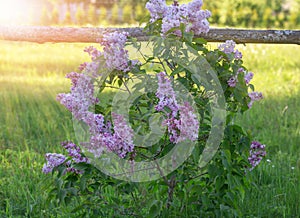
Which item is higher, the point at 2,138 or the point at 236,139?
the point at 236,139

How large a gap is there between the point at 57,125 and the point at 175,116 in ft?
11.1

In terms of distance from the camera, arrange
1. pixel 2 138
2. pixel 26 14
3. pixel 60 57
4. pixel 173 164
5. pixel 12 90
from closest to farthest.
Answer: pixel 173 164, pixel 2 138, pixel 12 90, pixel 60 57, pixel 26 14

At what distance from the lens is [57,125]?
5828mm

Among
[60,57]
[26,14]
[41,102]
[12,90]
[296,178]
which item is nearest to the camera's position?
[296,178]

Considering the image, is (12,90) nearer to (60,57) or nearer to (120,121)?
(60,57)

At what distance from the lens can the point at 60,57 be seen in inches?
389

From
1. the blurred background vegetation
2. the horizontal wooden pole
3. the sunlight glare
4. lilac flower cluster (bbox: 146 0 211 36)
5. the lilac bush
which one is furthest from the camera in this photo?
the sunlight glare

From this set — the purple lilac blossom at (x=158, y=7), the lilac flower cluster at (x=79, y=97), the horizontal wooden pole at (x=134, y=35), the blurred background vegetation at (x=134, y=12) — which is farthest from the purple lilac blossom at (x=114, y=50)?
the blurred background vegetation at (x=134, y=12)

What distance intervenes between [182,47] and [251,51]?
754cm

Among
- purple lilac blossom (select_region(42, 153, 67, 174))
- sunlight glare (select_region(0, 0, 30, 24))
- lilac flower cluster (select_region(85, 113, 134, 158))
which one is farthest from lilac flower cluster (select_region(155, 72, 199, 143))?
sunlight glare (select_region(0, 0, 30, 24))

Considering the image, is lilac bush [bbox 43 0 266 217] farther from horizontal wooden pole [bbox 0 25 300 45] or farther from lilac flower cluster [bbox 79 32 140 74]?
horizontal wooden pole [bbox 0 25 300 45]

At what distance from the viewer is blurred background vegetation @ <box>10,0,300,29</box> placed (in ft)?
49.6

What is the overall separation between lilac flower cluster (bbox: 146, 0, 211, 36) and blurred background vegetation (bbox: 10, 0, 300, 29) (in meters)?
12.4

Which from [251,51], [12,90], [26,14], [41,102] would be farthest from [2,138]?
[26,14]
